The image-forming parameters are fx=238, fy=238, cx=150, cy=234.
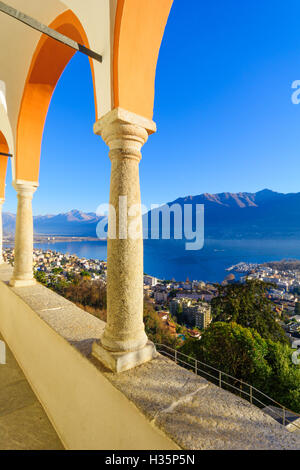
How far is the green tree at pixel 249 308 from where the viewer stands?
22797 millimetres

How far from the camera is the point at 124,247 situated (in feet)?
6.05

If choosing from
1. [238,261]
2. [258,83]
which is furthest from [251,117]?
[238,261]

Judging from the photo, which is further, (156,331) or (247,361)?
(156,331)

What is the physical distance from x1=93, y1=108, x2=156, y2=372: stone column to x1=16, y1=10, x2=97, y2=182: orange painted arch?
7.80ft

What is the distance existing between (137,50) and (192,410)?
2647 mm

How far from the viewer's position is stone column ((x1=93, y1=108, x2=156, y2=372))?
1837 mm

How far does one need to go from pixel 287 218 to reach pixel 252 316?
2348 inches

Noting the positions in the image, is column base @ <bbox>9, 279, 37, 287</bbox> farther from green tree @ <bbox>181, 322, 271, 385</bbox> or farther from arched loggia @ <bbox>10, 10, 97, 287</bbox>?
green tree @ <bbox>181, 322, 271, 385</bbox>

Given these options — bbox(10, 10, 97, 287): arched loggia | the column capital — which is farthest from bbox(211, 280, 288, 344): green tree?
the column capital

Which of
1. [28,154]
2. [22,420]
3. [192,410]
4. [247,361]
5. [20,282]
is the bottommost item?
[247,361]

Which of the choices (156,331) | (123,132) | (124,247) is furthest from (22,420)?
(156,331)

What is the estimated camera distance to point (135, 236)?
188 cm

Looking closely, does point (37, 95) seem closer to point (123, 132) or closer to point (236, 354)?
point (123, 132)

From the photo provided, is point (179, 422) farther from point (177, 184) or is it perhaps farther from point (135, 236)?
point (177, 184)
